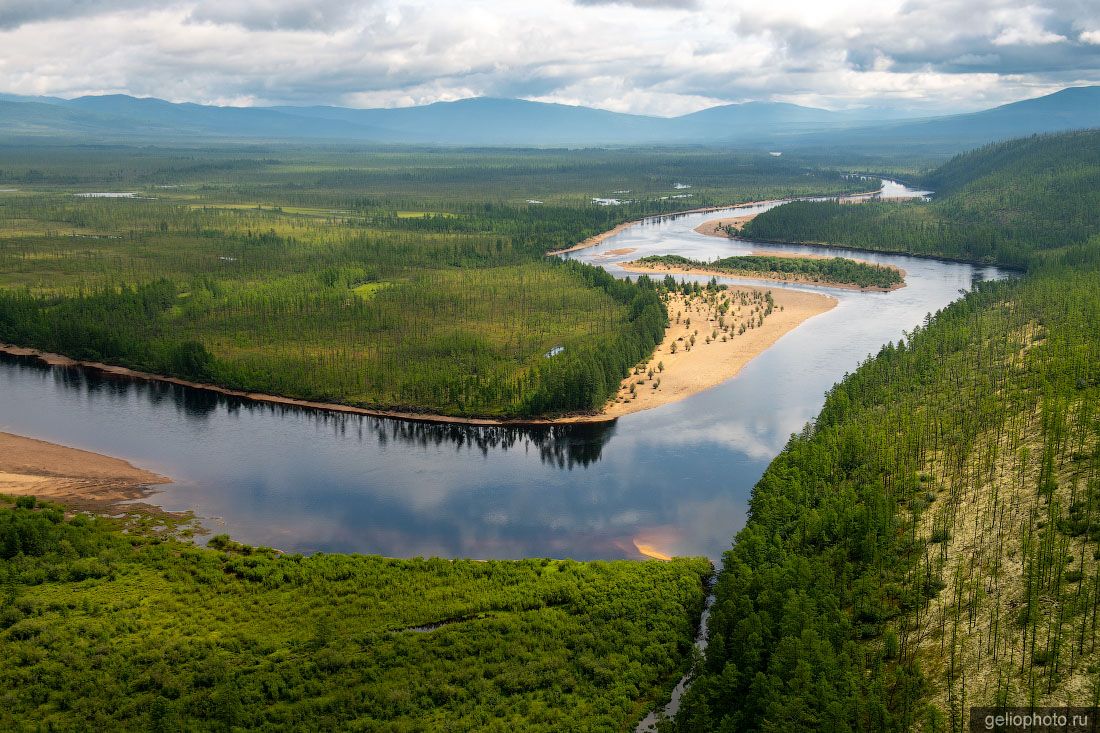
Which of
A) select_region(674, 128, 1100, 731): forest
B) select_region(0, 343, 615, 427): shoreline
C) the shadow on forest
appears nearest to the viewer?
select_region(674, 128, 1100, 731): forest

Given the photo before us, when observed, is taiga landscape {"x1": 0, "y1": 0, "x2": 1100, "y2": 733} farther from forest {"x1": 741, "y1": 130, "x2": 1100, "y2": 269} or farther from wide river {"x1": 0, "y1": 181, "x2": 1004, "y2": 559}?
forest {"x1": 741, "y1": 130, "x2": 1100, "y2": 269}

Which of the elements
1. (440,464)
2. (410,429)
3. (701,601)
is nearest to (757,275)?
(410,429)

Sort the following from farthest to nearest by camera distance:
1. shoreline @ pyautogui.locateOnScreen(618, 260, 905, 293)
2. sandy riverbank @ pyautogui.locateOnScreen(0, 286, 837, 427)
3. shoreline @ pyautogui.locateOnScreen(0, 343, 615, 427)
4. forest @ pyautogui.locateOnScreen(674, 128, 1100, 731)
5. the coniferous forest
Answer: shoreline @ pyautogui.locateOnScreen(618, 260, 905, 293) < sandy riverbank @ pyautogui.locateOnScreen(0, 286, 837, 427) < shoreline @ pyautogui.locateOnScreen(0, 343, 615, 427) < the coniferous forest < forest @ pyautogui.locateOnScreen(674, 128, 1100, 731)

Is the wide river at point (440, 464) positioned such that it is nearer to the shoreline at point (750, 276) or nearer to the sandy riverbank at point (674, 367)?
the sandy riverbank at point (674, 367)

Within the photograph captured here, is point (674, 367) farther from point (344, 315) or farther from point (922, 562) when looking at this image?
point (922, 562)

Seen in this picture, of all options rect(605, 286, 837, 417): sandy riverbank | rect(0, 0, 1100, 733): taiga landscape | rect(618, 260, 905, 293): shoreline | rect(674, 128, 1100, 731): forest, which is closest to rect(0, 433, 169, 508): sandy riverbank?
rect(0, 0, 1100, 733): taiga landscape

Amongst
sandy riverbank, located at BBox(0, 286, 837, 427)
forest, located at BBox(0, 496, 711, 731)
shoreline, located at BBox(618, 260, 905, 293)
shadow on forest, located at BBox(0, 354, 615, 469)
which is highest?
shoreline, located at BBox(618, 260, 905, 293)

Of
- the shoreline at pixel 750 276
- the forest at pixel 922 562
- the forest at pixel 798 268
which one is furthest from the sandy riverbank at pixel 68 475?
the forest at pixel 798 268
